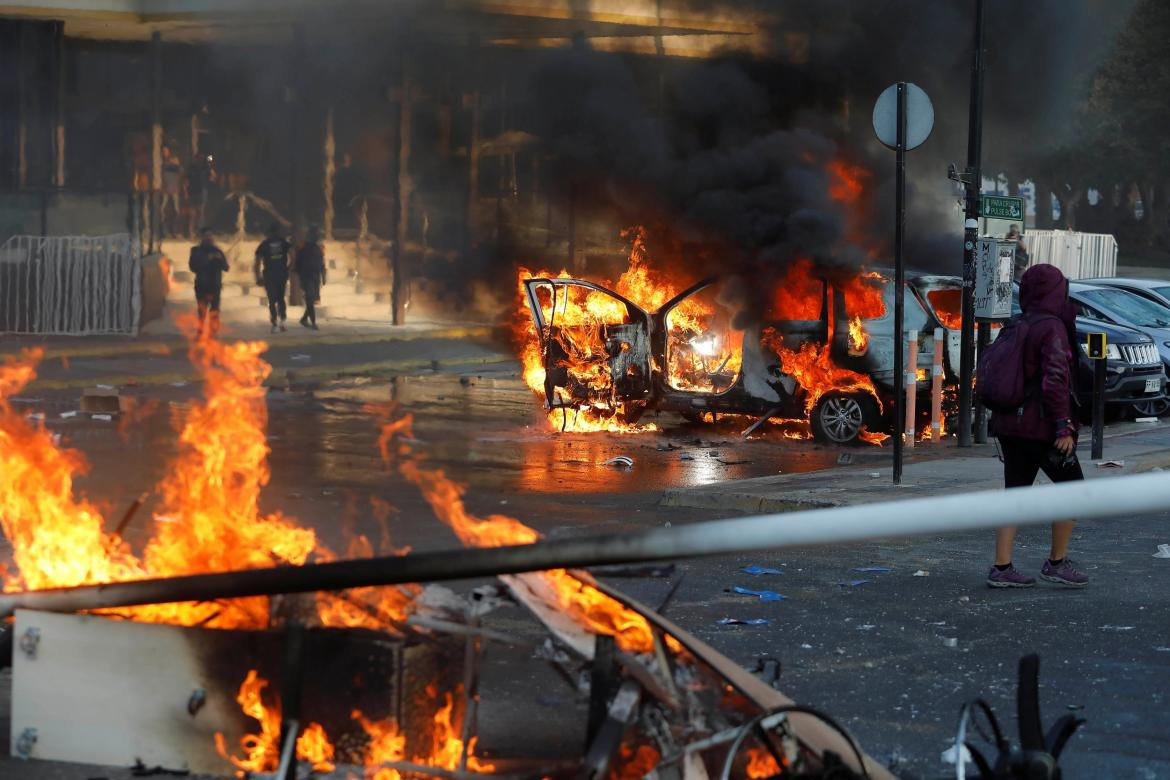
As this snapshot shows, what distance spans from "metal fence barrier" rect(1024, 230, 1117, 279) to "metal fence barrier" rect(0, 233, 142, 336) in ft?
77.0

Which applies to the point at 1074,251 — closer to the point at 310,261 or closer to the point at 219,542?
the point at 310,261

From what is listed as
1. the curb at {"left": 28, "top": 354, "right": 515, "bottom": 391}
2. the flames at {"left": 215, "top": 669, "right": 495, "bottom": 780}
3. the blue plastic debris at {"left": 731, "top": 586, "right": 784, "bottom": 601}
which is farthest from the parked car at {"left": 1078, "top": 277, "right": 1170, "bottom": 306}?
the flames at {"left": 215, "top": 669, "right": 495, "bottom": 780}

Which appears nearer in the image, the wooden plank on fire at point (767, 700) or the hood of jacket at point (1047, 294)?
the wooden plank on fire at point (767, 700)

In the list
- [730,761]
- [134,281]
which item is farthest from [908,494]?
Answer: [134,281]

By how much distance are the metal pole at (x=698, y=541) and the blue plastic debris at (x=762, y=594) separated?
13.2 ft

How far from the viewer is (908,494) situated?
10922 mm

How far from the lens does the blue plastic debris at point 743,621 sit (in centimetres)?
728

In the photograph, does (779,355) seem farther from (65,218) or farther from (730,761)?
(65,218)

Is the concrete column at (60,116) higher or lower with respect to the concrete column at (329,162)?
higher

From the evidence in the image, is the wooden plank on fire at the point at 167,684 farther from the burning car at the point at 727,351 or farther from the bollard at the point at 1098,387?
the burning car at the point at 727,351

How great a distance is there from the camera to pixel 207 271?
18.4 meters

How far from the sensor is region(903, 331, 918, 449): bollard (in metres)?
13.8

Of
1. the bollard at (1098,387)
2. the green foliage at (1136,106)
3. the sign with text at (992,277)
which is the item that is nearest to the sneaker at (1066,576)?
the bollard at (1098,387)

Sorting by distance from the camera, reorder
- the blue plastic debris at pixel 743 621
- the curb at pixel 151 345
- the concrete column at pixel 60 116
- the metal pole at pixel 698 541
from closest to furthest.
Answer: the metal pole at pixel 698 541
the blue plastic debris at pixel 743 621
the curb at pixel 151 345
the concrete column at pixel 60 116
